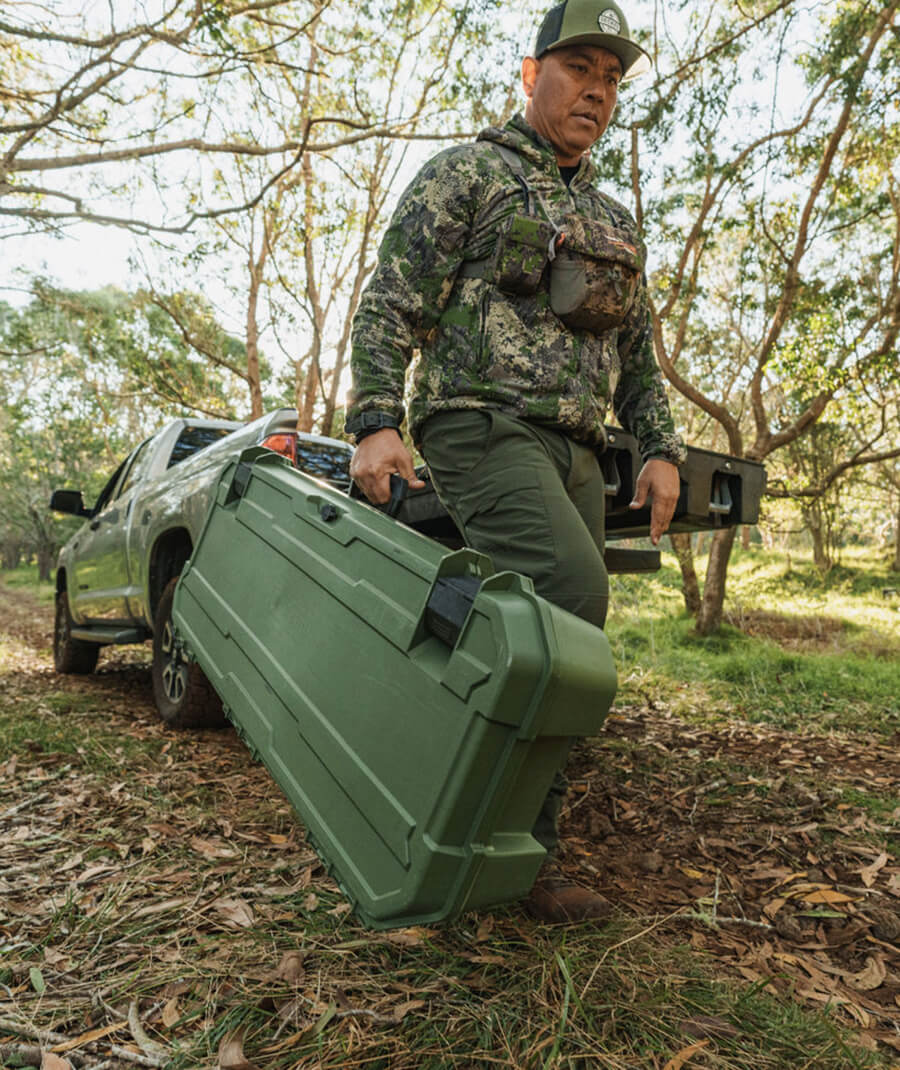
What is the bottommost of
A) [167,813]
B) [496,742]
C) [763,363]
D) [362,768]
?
[167,813]

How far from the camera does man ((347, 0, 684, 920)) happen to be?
193 cm

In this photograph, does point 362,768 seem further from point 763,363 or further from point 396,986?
point 763,363

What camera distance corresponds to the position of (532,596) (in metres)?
1.43

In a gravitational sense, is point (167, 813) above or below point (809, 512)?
below

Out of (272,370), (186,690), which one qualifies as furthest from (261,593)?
(272,370)

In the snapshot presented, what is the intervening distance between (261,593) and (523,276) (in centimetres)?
119

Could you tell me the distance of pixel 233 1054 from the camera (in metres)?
1.39

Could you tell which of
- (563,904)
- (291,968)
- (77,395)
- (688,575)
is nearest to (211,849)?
(291,968)

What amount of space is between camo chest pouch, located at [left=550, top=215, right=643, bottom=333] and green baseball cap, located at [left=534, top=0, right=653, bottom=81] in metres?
0.50

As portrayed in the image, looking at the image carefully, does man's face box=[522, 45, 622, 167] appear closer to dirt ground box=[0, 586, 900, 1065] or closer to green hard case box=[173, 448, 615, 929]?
green hard case box=[173, 448, 615, 929]

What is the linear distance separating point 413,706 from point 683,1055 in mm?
859

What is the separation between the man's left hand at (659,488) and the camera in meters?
2.47

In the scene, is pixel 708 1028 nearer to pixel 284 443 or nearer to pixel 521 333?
pixel 521 333

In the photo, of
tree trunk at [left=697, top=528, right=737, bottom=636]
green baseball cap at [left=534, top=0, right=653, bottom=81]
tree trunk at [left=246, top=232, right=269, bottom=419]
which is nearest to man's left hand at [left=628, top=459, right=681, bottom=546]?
green baseball cap at [left=534, top=0, right=653, bottom=81]
